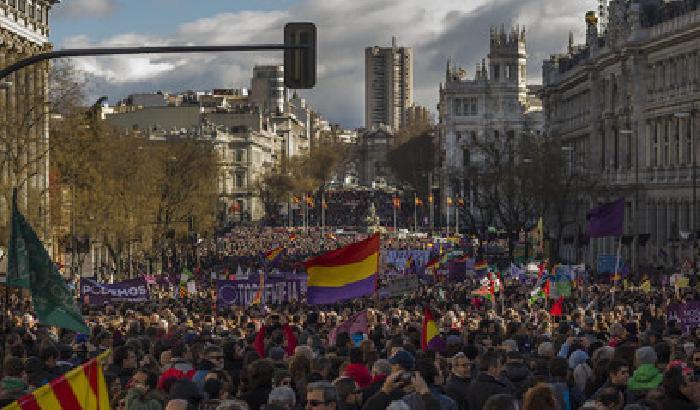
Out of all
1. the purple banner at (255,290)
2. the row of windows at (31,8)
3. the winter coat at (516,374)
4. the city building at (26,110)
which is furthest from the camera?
the row of windows at (31,8)

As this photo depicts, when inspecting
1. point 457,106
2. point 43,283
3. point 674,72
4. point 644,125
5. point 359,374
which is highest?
point 457,106

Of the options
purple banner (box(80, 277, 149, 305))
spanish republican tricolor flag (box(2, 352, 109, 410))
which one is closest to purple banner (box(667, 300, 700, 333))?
purple banner (box(80, 277, 149, 305))

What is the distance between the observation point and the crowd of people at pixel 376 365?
13828 millimetres

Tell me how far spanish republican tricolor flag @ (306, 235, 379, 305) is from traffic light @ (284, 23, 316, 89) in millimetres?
6031

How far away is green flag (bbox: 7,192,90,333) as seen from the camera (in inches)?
691

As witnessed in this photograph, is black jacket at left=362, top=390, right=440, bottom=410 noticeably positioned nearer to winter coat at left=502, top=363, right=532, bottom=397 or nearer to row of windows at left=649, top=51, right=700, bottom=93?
winter coat at left=502, top=363, right=532, bottom=397

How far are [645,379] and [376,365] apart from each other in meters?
2.31

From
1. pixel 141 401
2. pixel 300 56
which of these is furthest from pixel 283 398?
pixel 300 56

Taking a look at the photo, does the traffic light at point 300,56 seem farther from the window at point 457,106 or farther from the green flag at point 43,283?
the window at point 457,106

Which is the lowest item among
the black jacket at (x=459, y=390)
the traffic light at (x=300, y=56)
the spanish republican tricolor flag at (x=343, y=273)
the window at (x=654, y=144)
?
the black jacket at (x=459, y=390)

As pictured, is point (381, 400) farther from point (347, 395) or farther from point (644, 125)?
point (644, 125)

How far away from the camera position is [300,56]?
20.1 metres

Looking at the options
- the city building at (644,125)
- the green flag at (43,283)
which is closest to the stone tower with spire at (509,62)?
the city building at (644,125)

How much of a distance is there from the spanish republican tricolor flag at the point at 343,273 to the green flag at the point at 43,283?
26.7 ft
